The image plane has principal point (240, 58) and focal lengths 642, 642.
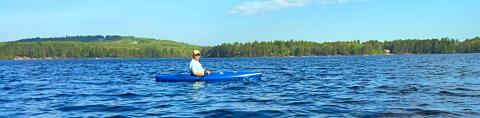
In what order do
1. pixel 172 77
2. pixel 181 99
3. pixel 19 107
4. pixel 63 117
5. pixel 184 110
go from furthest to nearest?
1. pixel 172 77
2. pixel 181 99
3. pixel 19 107
4. pixel 184 110
5. pixel 63 117

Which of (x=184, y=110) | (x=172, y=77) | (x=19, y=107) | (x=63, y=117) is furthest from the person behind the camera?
(x=172, y=77)

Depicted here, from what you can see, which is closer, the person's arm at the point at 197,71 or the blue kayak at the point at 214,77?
the person's arm at the point at 197,71

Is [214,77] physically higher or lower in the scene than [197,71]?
lower

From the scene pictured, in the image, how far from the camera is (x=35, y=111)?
66.4 feet

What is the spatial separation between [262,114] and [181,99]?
607cm

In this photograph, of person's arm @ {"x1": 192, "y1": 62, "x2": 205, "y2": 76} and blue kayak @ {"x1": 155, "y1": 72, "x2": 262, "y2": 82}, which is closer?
person's arm @ {"x1": 192, "y1": 62, "x2": 205, "y2": 76}

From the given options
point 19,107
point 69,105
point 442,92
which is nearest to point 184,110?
point 69,105

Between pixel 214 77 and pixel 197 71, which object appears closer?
pixel 197 71

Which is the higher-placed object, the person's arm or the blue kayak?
the person's arm

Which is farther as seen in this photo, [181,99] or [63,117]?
[181,99]

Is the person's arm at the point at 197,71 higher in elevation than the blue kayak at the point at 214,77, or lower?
higher

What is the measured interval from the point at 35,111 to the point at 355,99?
10771 mm

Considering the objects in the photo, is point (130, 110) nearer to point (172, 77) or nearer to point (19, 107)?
point (19, 107)

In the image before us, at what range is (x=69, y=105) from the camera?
2212 centimetres
